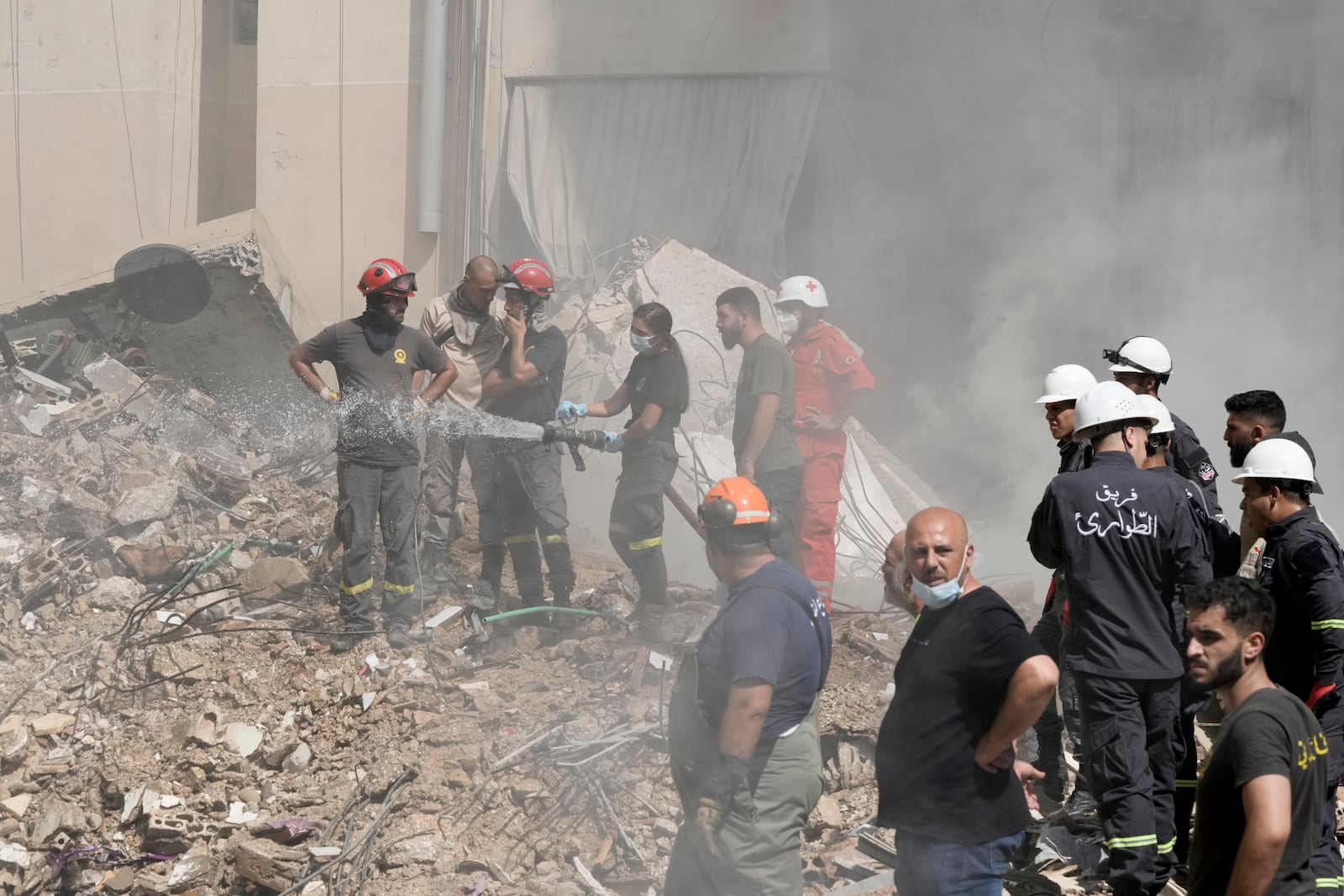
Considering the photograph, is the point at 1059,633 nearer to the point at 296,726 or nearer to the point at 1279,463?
the point at 1279,463

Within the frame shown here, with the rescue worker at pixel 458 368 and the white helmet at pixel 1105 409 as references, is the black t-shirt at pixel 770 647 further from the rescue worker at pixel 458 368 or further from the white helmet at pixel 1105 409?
the rescue worker at pixel 458 368

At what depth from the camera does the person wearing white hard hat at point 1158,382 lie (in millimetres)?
4609

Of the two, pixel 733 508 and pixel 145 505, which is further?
pixel 145 505

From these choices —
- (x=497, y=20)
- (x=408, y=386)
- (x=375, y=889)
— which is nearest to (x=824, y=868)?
(x=375, y=889)

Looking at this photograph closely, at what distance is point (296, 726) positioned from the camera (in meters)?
5.50

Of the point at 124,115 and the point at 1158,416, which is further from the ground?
the point at 124,115

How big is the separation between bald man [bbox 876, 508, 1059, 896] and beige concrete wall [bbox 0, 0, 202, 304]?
10.3m

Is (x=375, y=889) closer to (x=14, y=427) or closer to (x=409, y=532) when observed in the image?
(x=409, y=532)

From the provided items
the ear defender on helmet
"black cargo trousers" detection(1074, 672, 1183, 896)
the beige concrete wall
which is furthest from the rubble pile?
the beige concrete wall

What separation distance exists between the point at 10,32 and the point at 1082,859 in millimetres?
11884

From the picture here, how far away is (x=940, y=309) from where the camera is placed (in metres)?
10.8

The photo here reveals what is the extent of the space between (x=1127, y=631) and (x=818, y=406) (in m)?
3.10

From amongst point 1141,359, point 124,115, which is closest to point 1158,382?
point 1141,359

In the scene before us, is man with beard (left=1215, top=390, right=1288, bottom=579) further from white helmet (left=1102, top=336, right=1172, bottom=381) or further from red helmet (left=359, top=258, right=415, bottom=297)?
red helmet (left=359, top=258, right=415, bottom=297)
